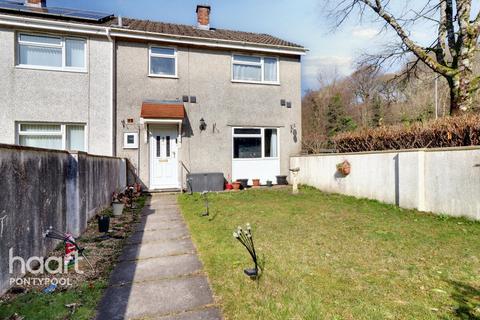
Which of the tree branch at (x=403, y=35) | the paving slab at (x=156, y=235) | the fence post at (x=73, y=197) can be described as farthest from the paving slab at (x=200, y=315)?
the tree branch at (x=403, y=35)

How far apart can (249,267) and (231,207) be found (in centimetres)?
427

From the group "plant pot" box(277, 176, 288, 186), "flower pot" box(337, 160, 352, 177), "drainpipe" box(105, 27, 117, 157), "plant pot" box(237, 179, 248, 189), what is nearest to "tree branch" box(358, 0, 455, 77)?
"flower pot" box(337, 160, 352, 177)

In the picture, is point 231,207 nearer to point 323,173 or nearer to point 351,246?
point 351,246

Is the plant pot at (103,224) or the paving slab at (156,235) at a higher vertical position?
the plant pot at (103,224)

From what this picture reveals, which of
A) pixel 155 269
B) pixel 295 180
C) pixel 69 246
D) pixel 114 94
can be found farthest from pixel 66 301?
pixel 114 94

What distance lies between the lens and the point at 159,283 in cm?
334

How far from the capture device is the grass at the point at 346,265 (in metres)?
2.67

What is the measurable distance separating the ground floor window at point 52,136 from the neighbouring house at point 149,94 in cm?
3

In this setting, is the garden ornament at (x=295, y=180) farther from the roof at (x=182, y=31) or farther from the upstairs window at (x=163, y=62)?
the upstairs window at (x=163, y=62)

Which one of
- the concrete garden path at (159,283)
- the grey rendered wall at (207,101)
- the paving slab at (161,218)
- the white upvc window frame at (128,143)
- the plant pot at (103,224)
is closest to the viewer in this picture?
the concrete garden path at (159,283)

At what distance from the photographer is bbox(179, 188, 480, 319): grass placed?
2666 mm

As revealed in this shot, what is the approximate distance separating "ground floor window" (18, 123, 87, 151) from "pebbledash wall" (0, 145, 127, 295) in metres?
5.65

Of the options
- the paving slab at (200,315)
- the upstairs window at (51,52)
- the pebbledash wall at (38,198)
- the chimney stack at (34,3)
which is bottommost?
the paving slab at (200,315)

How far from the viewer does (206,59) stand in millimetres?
12383
